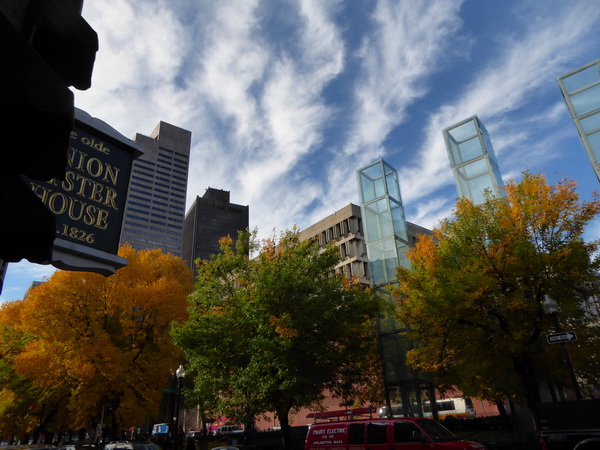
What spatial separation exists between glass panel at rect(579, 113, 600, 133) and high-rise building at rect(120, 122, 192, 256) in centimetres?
16028

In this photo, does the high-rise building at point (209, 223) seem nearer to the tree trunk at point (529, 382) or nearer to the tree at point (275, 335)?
the tree at point (275, 335)

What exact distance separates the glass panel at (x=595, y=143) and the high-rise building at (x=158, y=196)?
161 meters

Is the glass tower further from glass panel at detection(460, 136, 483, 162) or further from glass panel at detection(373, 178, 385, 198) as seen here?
glass panel at detection(373, 178, 385, 198)

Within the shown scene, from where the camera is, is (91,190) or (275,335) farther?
(275,335)

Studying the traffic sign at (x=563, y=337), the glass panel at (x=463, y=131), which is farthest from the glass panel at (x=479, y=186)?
the traffic sign at (x=563, y=337)

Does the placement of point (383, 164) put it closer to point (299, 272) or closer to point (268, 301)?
point (299, 272)

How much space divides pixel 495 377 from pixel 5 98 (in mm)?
20160

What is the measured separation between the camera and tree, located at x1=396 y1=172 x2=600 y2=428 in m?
16.9

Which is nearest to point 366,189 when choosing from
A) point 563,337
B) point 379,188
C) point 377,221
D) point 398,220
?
point 379,188

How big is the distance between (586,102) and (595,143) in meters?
4.02

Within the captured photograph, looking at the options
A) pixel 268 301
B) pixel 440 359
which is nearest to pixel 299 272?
pixel 268 301

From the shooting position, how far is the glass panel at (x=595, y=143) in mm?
31367

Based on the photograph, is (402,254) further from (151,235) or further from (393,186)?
(151,235)

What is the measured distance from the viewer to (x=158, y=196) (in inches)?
7200
